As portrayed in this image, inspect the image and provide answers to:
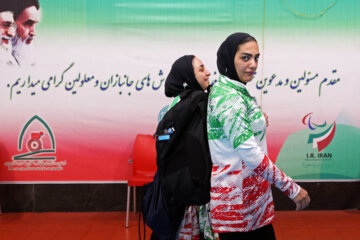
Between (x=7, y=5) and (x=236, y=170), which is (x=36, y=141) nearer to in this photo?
(x=7, y=5)

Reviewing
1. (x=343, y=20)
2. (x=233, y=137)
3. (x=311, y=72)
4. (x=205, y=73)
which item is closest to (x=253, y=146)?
(x=233, y=137)

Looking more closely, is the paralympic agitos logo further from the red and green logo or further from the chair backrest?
the red and green logo

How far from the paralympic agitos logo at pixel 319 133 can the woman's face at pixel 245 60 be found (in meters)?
2.37

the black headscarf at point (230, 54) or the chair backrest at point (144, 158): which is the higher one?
the black headscarf at point (230, 54)

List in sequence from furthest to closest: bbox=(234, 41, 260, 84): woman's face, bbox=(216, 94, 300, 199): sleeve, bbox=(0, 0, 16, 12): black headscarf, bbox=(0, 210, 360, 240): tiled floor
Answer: bbox=(0, 0, 16, 12): black headscarf < bbox=(0, 210, 360, 240): tiled floor < bbox=(234, 41, 260, 84): woman's face < bbox=(216, 94, 300, 199): sleeve

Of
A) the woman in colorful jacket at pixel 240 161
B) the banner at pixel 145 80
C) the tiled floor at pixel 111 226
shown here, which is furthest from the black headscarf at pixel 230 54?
the banner at pixel 145 80

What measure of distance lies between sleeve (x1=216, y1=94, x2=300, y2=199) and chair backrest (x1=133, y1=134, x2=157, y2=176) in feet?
6.93

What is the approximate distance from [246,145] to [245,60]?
33 centimetres

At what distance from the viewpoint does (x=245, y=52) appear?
132 centimetres

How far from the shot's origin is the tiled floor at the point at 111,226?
2936 millimetres

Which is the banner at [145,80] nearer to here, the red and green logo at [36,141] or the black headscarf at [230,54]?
the red and green logo at [36,141]

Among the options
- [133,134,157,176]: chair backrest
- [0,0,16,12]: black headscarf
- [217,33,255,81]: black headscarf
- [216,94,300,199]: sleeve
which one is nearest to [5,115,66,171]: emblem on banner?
[133,134,157,176]: chair backrest

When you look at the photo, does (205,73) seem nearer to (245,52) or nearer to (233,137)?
(245,52)

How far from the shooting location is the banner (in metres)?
3.44
